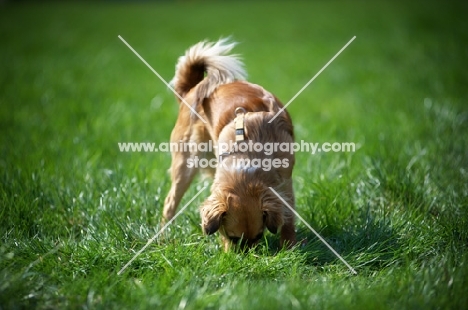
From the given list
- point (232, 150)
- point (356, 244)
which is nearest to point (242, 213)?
point (232, 150)

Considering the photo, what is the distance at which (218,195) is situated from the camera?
3.41 metres

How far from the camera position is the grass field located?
289cm

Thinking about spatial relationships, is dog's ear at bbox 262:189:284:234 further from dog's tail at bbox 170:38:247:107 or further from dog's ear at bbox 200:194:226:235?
dog's tail at bbox 170:38:247:107

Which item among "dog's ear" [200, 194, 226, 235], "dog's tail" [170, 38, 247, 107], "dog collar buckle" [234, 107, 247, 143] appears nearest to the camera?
"dog's ear" [200, 194, 226, 235]

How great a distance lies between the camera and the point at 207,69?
4199mm

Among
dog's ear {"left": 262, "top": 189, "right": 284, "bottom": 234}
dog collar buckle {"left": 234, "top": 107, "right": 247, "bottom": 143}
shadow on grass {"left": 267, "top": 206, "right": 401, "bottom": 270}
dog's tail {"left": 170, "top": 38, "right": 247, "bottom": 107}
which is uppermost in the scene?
dog's tail {"left": 170, "top": 38, "right": 247, "bottom": 107}

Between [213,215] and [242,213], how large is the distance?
0.62 feet

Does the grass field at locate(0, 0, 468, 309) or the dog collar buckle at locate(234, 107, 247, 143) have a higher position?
the dog collar buckle at locate(234, 107, 247, 143)

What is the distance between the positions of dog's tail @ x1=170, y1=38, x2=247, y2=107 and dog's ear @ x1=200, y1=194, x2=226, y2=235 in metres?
1.07

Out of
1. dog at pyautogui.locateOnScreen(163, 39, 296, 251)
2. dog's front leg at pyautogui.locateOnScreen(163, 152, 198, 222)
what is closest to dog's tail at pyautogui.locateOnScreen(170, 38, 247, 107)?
dog at pyautogui.locateOnScreen(163, 39, 296, 251)

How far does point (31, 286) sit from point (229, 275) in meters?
1.12

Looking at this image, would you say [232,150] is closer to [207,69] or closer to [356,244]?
[207,69]

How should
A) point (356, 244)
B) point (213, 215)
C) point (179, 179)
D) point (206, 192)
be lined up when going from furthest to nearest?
1. point (206, 192)
2. point (179, 179)
3. point (356, 244)
4. point (213, 215)

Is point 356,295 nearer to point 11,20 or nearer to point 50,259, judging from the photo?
point 50,259
